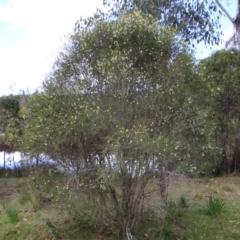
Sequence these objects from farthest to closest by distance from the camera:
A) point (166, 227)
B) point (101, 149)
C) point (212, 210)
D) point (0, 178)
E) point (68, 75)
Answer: point (0, 178), point (212, 210), point (166, 227), point (68, 75), point (101, 149)

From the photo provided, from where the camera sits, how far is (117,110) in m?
5.62

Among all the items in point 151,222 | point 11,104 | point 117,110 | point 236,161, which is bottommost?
point 151,222

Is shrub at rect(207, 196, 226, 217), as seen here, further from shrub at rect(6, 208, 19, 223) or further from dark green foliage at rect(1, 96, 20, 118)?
dark green foliage at rect(1, 96, 20, 118)

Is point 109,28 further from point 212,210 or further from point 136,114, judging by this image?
point 212,210

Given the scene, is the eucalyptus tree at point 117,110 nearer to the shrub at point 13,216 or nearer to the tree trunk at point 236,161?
the shrub at point 13,216

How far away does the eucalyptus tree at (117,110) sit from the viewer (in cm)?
538

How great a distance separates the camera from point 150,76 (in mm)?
5961

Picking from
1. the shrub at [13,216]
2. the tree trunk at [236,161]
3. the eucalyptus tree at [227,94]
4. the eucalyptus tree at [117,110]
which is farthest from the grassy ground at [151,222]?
the tree trunk at [236,161]

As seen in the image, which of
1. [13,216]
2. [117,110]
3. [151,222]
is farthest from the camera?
[13,216]

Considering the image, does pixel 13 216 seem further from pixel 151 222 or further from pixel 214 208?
pixel 214 208

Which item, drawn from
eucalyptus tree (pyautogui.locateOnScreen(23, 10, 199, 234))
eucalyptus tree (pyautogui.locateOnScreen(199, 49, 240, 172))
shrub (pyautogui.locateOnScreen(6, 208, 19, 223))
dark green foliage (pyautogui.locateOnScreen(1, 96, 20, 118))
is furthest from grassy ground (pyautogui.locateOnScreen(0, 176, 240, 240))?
dark green foliage (pyautogui.locateOnScreen(1, 96, 20, 118))

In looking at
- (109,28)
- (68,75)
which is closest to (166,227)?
(68,75)

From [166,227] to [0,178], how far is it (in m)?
9.55

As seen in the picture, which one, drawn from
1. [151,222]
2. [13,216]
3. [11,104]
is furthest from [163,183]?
[11,104]
